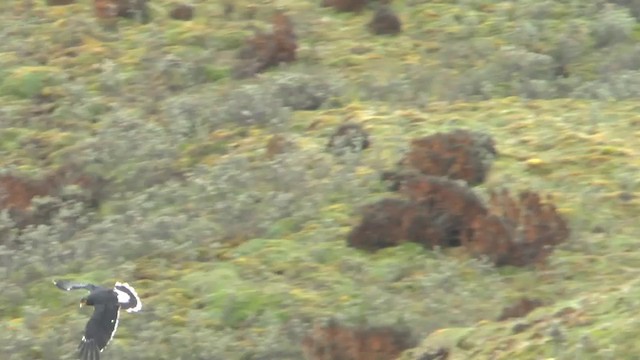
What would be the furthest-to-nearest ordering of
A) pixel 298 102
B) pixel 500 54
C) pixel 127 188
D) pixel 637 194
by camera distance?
pixel 500 54
pixel 298 102
pixel 127 188
pixel 637 194

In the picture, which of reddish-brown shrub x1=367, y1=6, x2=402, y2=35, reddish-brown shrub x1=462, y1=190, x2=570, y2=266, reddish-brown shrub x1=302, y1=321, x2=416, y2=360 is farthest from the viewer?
reddish-brown shrub x1=367, y1=6, x2=402, y2=35

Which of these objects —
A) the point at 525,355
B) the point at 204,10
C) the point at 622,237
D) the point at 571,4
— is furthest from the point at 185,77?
the point at 525,355

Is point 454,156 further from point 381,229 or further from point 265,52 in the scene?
point 265,52

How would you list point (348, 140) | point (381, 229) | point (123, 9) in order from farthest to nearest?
point (123, 9), point (348, 140), point (381, 229)

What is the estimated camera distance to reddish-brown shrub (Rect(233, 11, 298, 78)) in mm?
15469

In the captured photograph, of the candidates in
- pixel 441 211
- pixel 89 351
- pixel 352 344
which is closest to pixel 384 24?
pixel 441 211

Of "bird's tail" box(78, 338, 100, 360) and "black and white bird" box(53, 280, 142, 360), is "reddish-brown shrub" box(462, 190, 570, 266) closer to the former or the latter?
"black and white bird" box(53, 280, 142, 360)

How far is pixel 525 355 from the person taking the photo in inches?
316

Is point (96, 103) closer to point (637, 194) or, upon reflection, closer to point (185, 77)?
point (185, 77)

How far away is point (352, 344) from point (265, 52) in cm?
719

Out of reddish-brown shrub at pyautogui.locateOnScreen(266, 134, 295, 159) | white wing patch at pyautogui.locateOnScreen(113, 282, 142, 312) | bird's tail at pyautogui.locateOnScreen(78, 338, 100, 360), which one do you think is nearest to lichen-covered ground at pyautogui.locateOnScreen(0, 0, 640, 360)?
reddish-brown shrub at pyautogui.locateOnScreen(266, 134, 295, 159)

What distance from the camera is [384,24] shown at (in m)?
16.8

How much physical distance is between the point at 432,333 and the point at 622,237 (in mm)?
2159

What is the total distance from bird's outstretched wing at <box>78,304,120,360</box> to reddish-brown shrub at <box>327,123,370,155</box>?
165 inches
